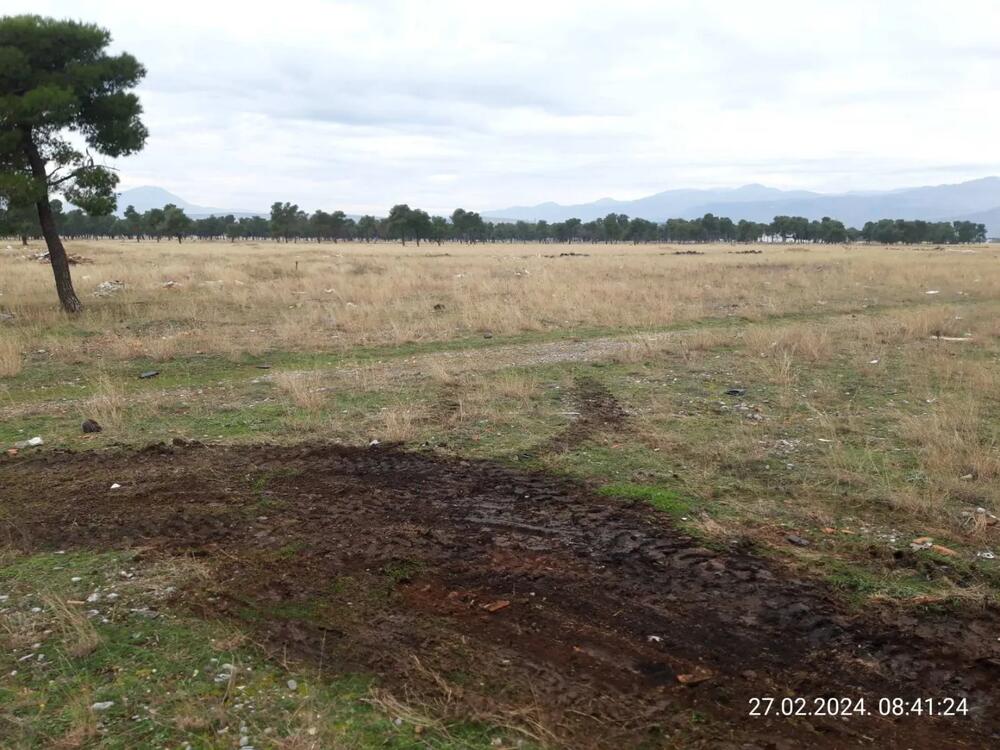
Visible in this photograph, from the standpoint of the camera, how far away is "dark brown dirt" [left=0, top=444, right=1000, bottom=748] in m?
3.22

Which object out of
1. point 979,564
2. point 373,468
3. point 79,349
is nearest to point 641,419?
point 373,468

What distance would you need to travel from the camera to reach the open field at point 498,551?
323cm

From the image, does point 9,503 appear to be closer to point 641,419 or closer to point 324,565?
point 324,565

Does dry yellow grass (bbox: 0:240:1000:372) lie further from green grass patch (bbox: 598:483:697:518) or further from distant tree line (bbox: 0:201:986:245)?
distant tree line (bbox: 0:201:986:245)

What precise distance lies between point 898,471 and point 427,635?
481 centimetres

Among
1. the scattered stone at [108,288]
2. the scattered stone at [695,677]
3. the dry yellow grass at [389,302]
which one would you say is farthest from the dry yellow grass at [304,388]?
the scattered stone at [108,288]

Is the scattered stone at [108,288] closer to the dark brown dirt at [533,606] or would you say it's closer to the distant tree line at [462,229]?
the dark brown dirt at [533,606]

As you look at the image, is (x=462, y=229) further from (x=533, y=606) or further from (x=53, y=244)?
(x=533, y=606)

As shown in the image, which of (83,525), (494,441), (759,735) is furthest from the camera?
(494,441)

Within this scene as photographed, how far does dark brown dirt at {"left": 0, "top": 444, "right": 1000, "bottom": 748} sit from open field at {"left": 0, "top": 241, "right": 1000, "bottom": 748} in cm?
2

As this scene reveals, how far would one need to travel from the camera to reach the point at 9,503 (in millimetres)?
5594

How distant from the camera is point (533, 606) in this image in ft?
13.4

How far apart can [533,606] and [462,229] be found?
10908cm

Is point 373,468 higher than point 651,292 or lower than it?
lower
